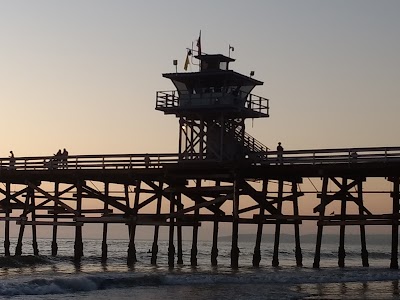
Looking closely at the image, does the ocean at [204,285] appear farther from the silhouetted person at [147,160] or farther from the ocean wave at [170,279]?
the silhouetted person at [147,160]

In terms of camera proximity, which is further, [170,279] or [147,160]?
[147,160]

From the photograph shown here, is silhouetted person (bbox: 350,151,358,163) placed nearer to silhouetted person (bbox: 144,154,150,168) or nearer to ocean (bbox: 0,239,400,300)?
ocean (bbox: 0,239,400,300)

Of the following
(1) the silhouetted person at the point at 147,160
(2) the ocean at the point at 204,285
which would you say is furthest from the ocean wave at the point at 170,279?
(1) the silhouetted person at the point at 147,160

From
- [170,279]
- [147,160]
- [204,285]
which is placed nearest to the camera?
[204,285]

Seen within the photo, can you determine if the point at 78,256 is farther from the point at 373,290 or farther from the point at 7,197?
the point at 373,290

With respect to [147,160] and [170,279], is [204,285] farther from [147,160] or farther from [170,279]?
[147,160]

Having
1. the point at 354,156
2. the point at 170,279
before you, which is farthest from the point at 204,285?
the point at 354,156

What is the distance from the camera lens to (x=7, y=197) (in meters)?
49.3

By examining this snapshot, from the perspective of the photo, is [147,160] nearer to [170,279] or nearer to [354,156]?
[170,279]

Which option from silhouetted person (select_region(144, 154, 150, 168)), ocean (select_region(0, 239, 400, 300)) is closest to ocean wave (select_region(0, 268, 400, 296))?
ocean (select_region(0, 239, 400, 300))

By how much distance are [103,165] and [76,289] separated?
1120 cm

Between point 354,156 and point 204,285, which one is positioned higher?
point 354,156

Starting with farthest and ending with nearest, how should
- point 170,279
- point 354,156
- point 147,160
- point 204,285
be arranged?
point 147,160 < point 354,156 < point 170,279 < point 204,285

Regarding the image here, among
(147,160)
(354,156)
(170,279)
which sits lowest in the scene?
(170,279)
